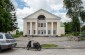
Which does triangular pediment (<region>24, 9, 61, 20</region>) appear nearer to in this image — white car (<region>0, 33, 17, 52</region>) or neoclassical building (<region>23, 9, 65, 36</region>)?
neoclassical building (<region>23, 9, 65, 36</region>)

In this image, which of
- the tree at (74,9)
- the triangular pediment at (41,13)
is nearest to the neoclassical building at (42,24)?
the triangular pediment at (41,13)

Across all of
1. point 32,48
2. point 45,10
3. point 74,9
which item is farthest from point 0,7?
point 45,10

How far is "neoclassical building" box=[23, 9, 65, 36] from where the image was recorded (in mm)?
66562

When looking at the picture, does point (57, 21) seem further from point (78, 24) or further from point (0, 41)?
point (0, 41)

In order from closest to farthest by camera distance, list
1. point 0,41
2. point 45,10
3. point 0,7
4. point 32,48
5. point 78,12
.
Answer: point 0,41 < point 32,48 < point 0,7 < point 78,12 < point 45,10

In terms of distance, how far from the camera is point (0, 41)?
601 inches

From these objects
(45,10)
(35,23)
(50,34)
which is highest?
(45,10)

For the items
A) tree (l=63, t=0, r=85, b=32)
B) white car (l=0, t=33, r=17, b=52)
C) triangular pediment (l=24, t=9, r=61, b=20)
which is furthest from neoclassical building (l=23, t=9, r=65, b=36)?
white car (l=0, t=33, r=17, b=52)

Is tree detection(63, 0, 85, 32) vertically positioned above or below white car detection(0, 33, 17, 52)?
above

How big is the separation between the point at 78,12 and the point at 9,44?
27770 mm

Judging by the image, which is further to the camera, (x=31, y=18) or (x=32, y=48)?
(x=31, y=18)

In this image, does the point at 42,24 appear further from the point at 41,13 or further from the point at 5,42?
the point at 5,42

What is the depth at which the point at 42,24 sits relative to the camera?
224 ft

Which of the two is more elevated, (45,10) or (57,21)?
(45,10)
